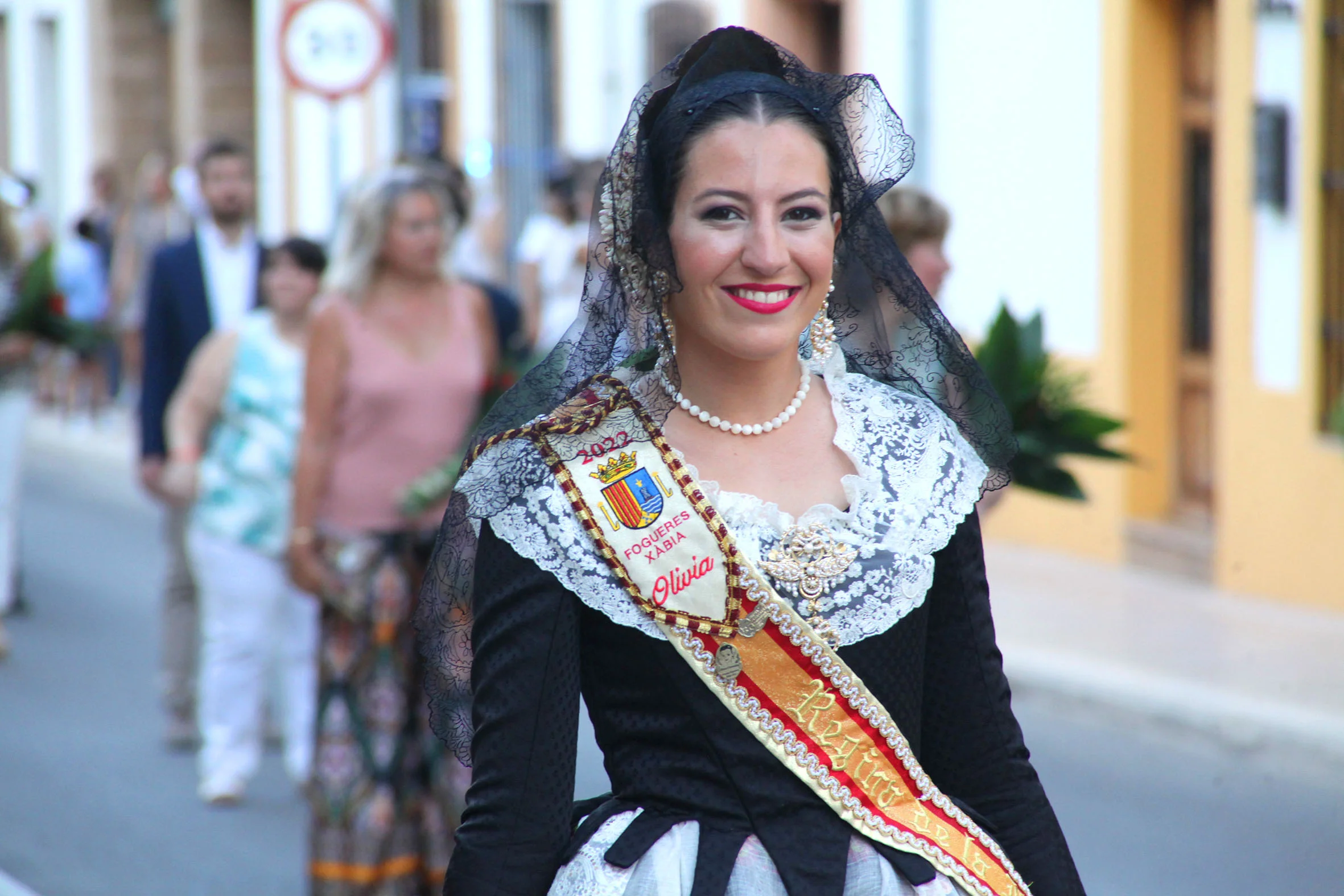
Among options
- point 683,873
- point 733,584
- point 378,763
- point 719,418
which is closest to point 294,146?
point 378,763

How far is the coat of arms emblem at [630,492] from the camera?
98.8 inches

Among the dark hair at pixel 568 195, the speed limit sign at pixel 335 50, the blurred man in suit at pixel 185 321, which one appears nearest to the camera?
the blurred man in suit at pixel 185 321

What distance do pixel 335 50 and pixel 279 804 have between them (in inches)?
250

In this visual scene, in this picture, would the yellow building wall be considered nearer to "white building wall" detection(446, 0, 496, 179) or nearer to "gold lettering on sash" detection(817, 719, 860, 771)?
"gold lettering on sash" detection(817, 719, 860, 771)

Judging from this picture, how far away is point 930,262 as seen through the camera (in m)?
5.42

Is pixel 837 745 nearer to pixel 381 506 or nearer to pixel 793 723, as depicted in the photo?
pixel 793 723

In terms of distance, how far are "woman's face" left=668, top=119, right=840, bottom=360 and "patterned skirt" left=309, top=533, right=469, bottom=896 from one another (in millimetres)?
3223

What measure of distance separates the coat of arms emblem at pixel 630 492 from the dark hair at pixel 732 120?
310mm

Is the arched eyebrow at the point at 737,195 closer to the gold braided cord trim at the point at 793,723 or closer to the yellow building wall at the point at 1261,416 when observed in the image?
the gold braided cord trim at the point at 793,723

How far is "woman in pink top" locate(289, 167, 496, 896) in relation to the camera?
5609mm

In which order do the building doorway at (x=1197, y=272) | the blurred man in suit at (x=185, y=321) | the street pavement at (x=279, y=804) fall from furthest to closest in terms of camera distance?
the building doorway at (x=1197, y=272) < the blurred man in suit at (x=185, y=321) < the street pavement at (x=279, y=804)

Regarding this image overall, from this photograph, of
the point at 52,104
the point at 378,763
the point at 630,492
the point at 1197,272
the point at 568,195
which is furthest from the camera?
the point at 52,104

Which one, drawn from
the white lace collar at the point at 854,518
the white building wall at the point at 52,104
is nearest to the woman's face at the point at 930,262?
the white lace collar at the point at 854,518

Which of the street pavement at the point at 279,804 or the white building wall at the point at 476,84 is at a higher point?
the white building wall at the point at 476,84
